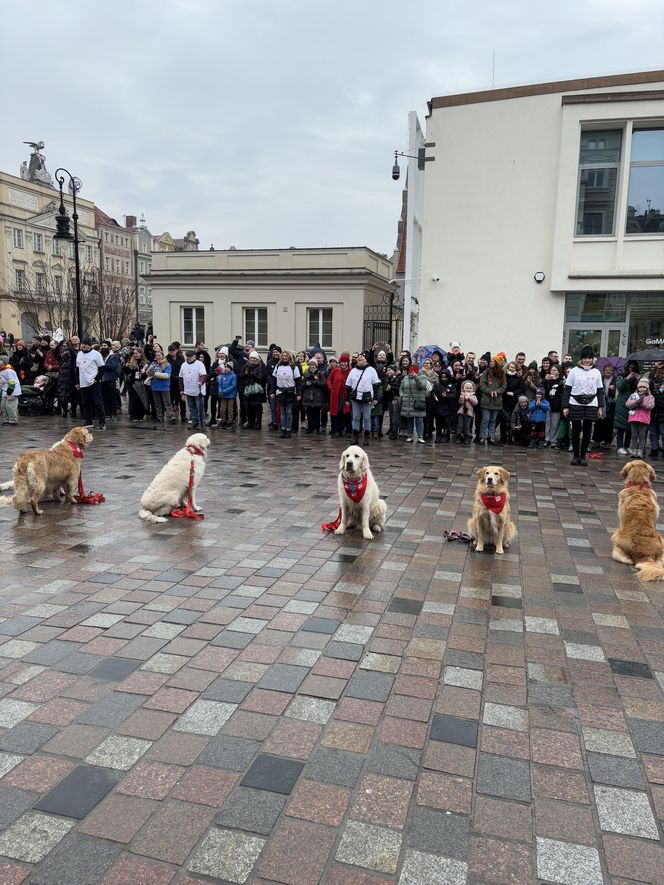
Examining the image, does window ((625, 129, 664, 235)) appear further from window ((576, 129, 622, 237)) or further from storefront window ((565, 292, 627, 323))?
storefront window ((565, 292, 627, 323))

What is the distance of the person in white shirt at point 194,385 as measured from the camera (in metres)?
16.0

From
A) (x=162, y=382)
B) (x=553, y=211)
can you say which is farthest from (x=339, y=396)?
(x=553, y=211)

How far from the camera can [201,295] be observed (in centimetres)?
3300

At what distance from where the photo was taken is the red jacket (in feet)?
48.6

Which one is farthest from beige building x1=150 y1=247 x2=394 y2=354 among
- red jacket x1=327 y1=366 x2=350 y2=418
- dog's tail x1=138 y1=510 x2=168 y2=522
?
dog's tail x1=138 y1=510 x2=168 y2=522

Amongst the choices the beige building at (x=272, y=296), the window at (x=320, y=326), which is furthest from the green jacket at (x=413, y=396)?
the window at (x=320, y=326)

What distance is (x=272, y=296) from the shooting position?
32156mm

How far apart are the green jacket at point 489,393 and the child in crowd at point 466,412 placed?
207 millimetres

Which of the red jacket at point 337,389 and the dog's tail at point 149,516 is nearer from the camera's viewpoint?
the dog's tail at point 149,516

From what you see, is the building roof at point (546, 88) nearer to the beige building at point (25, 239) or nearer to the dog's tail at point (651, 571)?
the dog's tail at point (651, 571)

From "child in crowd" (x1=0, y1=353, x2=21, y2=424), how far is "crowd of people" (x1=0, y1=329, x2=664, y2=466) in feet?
0.10

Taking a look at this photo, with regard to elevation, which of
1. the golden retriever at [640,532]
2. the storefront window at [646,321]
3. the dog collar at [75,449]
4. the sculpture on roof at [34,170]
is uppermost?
the sculpture on roof at [34,170]

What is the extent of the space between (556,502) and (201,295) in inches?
1091

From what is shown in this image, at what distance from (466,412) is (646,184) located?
9.84 m
